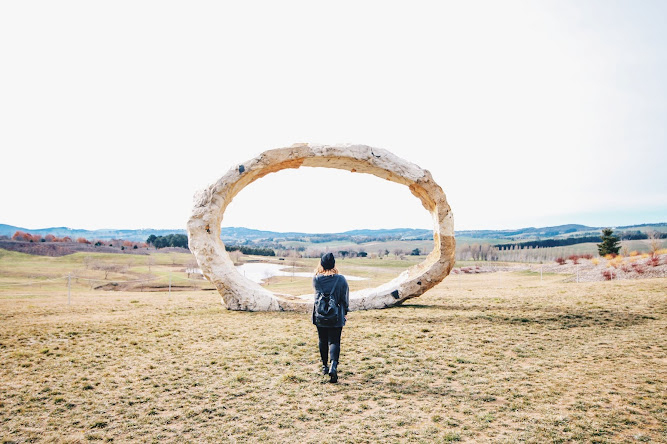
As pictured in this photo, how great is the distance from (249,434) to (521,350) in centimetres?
632

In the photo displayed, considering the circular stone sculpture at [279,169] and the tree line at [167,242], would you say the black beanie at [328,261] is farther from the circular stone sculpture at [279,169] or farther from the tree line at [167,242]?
the tree line at [167,242]

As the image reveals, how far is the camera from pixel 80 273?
36.5 meters

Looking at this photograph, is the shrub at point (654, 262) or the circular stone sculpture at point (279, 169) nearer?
the circular stone sculpture at point (279, 169)

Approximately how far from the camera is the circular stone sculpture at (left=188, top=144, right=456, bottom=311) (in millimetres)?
14273

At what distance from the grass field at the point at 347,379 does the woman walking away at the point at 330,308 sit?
1.61 ft

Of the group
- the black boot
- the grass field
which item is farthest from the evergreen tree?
the black boot

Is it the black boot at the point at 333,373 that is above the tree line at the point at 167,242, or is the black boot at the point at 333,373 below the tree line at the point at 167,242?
below

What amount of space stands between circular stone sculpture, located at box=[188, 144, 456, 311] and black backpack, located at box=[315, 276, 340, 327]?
24.4 ft

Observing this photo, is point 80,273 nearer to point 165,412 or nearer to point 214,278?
point 214,278

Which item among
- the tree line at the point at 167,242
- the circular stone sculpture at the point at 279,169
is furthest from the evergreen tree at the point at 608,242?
the tree line at the point at 167,242

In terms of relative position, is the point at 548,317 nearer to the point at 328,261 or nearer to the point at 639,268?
the point at 328,261

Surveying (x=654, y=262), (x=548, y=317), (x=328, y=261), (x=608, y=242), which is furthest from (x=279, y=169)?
(x=608, y=242)

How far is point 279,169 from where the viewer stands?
15.3 metres

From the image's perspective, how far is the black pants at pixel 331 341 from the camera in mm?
6836
